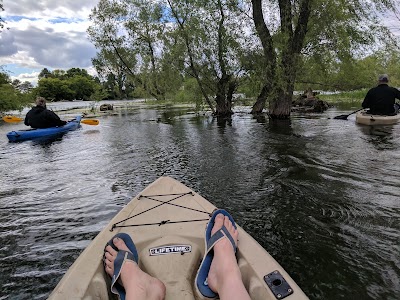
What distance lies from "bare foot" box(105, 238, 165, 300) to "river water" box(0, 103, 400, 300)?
107 centimetres

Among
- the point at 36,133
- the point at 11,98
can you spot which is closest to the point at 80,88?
the point at 11,98

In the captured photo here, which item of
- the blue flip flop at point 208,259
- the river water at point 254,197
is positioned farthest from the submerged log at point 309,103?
the blue flip flop at point 208,259

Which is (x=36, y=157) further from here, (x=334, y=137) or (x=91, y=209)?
(x=334, y=137)

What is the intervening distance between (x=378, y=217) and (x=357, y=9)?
12198 mm

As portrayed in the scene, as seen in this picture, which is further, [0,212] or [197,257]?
[0,212]

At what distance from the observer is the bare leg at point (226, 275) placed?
2181 millimetres

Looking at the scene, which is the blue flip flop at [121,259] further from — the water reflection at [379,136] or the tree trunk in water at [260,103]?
the tree trunk in water at [260,103]

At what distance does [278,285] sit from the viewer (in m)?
2.37

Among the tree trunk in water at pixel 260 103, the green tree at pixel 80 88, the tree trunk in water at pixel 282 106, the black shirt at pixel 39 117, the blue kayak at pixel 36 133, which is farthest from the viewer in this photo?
the green tree at pixel 80 88

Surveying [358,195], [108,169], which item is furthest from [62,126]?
[358,195]

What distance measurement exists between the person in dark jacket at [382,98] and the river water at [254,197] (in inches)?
51.3

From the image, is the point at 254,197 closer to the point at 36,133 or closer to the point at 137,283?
the point at 137,283

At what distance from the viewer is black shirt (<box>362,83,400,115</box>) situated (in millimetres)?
11633

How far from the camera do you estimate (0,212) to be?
521cm
